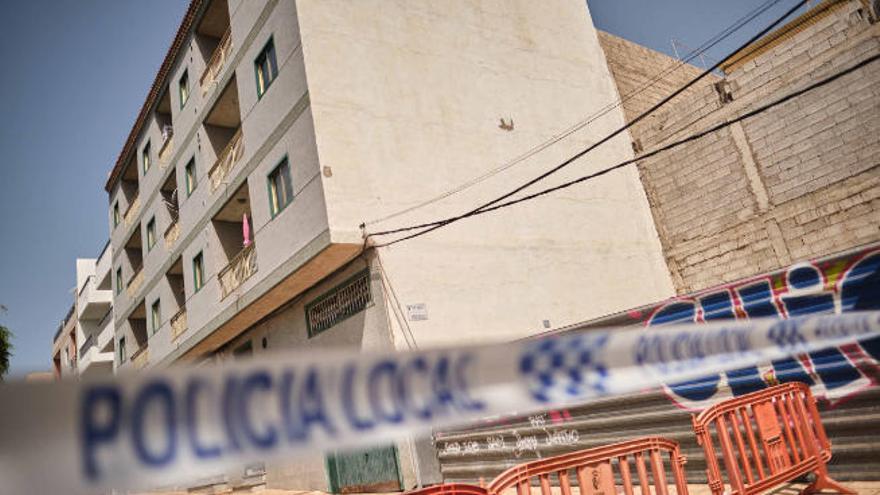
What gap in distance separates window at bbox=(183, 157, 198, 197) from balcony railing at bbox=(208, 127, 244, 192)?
67.7 inches

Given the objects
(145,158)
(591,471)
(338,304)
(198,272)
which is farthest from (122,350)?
(591,471)

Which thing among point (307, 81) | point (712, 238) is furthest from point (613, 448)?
point (712, 238)

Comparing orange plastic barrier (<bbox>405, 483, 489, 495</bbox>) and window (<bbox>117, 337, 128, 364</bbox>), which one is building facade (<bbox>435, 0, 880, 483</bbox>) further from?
window (<bbox>117, 337, 128, 364</bbox>)

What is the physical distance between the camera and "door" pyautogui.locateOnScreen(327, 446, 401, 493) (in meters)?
10.4

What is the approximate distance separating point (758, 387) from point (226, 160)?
554 inches

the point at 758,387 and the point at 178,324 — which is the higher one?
the point at 178,324

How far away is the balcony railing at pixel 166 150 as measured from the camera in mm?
19359

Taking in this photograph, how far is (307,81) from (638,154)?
29.5ft

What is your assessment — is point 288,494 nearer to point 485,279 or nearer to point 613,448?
point 485,279

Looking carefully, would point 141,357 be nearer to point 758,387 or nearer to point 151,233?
point 151,233

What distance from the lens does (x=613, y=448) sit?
11.9ft

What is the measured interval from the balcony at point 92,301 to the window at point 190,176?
19120 millimetres

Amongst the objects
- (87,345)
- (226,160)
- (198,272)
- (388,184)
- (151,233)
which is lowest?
(388,184)

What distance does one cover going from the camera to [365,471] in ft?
36.8
